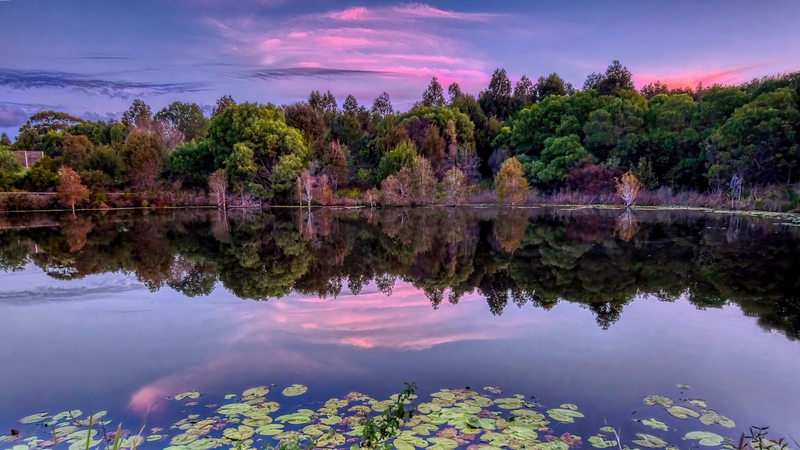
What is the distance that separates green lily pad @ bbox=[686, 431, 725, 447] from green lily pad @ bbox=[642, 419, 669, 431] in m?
0.18

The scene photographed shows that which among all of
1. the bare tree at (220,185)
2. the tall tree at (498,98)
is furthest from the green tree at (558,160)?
the bare tree at (220,185)

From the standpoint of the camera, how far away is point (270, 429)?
3.96 m

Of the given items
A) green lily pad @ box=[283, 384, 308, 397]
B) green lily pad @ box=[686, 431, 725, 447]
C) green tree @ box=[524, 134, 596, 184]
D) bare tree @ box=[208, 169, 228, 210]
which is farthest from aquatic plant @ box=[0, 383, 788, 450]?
green tree @ box=[524, 134, 596, 184]

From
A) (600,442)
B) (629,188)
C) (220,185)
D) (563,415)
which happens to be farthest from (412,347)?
(220,185)

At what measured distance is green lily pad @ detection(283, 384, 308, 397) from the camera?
4.72 meters

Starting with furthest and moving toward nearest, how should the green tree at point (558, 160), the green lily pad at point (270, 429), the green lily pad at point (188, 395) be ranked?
the green tree at point (558, 160), the green lily pad at point (188, 395), the green lily pad at point (270, 429)

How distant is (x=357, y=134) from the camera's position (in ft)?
163

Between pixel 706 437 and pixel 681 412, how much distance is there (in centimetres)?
42

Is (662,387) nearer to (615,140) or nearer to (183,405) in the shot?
(183,405)

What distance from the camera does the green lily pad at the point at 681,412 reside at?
4156 millimetres

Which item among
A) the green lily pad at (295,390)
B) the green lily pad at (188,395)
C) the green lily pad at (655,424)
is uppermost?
the green lily pad at (655,424)

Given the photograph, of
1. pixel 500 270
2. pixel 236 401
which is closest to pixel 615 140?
pixel 500 270

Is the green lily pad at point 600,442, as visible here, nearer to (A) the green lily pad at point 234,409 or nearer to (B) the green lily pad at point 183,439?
(A) the green lily pad at point 234,409

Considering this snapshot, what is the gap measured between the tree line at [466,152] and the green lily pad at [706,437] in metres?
31.5
